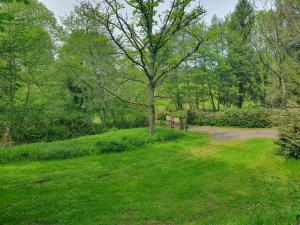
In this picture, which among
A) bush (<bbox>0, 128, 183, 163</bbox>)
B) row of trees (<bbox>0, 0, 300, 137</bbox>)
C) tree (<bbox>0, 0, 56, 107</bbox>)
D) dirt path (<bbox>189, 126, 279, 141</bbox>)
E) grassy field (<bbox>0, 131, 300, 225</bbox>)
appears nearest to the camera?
grassy field (<bbox>0, 131, 300, 225</bbox>)

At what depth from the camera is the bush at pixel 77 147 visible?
12242 millimetres

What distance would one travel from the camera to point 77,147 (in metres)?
13.1

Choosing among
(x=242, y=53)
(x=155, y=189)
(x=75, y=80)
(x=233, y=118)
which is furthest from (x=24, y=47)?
(x=242, y=53)

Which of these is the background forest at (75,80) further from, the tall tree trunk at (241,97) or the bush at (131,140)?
the tall tree trunk at (241,97)

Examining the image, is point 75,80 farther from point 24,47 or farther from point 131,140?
point 131,140

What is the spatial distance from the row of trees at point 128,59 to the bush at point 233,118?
179 cm

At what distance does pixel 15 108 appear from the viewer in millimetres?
18312

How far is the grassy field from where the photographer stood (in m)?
6.55

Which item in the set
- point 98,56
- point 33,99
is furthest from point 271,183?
point 33,99

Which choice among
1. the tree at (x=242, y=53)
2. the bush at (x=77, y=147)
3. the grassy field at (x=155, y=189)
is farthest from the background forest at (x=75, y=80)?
the tree at (x=242, y=53)

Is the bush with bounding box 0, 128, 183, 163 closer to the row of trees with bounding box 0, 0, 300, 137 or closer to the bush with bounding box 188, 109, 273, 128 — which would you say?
the row of trees with bounding box 0, 0, 300, 137

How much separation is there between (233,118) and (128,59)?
10113 mm

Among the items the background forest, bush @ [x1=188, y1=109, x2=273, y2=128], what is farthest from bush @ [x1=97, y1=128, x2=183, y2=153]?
bush @ [x1=188, y1=109, x2=273, y2=128]

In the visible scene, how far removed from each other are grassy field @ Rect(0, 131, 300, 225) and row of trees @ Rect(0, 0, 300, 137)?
2.70 metres
